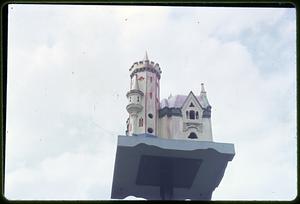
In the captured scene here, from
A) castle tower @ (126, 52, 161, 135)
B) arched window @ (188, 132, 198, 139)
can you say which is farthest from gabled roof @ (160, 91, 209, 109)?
arched window @ (188, 132, 198, 139)

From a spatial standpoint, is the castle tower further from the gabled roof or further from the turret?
the turret

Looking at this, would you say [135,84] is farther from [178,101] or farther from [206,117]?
[206,117]

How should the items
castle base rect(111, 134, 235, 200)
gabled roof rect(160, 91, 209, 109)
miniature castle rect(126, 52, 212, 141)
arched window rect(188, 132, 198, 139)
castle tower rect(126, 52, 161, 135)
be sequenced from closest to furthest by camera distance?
castle base rect(111, 134, 235, 200), castle tower rect(126, 52, 161, 135), miniature castle rect(126, 52, 212, 141), arched window rect(188, 132, 198, 139), gabled roof rect(160, 91, 209, 109)

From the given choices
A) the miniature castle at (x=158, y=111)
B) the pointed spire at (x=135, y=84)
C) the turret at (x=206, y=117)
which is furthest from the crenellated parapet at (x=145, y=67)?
the turret at (x=206, y=117)

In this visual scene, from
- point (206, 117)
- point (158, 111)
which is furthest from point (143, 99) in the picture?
point (206, 117)

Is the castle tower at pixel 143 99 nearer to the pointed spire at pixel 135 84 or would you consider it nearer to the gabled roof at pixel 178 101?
the pointed spire at pixel 135 84

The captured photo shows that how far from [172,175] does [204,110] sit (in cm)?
357

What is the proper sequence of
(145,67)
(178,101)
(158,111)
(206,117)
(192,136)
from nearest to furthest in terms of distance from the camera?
1. (145,67)
2. (192,136)
3. (158,111)
4. (206,117)
5. (178,101)

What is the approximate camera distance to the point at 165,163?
20.3 m

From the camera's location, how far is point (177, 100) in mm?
24141

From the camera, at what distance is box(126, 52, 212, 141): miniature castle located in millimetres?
22094

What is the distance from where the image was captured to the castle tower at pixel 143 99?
2194cm

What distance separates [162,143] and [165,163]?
142 cm

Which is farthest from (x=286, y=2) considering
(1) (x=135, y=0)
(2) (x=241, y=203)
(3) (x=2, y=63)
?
(3) (x=2, y=63)
